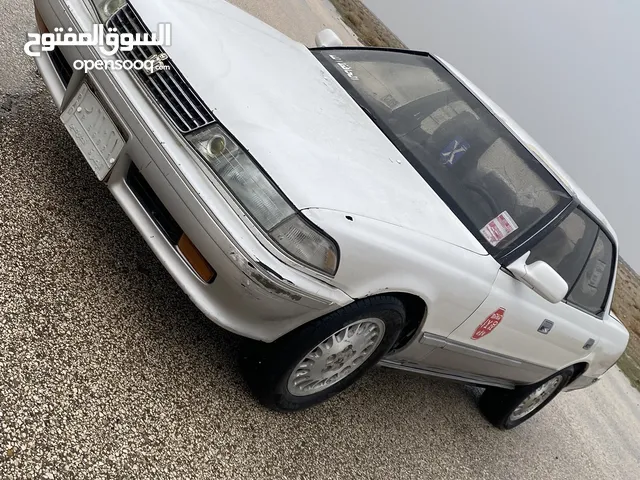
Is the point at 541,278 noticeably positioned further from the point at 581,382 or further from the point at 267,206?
the point at 581,382

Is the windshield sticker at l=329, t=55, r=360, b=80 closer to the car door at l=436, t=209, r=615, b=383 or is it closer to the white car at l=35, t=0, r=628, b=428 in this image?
the white car at l=35, t=0, r=628, b=428

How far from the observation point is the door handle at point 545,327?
315 centimetres

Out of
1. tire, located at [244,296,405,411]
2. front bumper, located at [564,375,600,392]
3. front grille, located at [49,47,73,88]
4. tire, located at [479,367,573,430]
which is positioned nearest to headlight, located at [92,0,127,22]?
front grille, located at [49,47,73,88]

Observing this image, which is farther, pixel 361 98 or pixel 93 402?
pixel 361 98

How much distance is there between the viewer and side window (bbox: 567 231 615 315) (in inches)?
136

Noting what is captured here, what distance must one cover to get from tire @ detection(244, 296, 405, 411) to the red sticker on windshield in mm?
506

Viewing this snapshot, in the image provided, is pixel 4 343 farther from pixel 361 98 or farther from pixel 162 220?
pixel 361 98

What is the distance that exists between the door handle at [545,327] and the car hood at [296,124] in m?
0.74

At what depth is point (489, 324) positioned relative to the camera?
2885 mm

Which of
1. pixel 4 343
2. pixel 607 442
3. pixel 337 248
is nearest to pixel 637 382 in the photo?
pixel 607 442

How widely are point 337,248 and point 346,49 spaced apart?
1.91m

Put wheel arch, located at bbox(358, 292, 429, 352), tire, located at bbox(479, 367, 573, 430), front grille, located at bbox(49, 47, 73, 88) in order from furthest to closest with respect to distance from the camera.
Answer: tire, located at bbox(479, 367, 573, 430) < front grille, located at bbox(49, 47, 73, 88) < wheel arch, located at bbox(358, 292, 429, 352)

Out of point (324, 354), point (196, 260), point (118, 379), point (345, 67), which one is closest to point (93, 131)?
point (196, 260)

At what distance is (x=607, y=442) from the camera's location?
5598 millimetres
